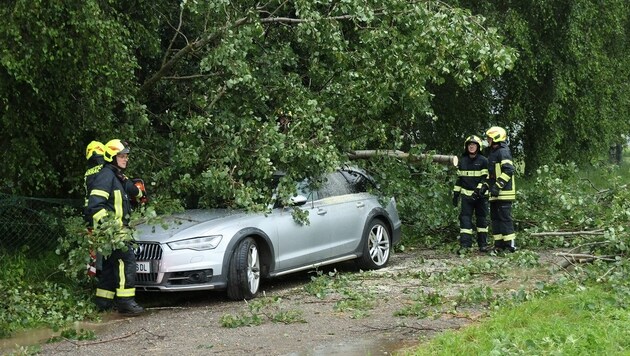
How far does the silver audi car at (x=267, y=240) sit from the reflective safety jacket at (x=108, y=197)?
0.35 m

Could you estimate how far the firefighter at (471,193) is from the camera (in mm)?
13406

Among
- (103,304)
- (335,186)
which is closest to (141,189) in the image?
(103,304)

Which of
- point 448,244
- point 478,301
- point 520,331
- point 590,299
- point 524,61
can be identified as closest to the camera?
point 520,331

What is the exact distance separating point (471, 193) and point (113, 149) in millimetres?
Result: 5690

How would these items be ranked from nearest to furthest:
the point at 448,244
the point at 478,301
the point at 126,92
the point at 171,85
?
the point at 478,301 < the point at 126,92 < the point at 171,85 < the point at 448,244

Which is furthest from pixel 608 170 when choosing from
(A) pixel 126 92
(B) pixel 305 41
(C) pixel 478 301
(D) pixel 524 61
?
(A) pixel 126 92

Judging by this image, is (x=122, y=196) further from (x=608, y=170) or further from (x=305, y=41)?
(x=608, y=170)

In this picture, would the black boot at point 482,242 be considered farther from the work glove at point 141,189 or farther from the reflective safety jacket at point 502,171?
the work glove at point 141,189

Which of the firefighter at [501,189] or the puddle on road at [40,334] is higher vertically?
the firefighter at [501,189]

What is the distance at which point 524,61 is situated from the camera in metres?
17.7

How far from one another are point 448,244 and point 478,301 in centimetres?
517

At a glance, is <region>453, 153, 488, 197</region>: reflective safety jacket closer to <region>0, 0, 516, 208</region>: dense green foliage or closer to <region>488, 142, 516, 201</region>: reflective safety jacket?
<region>488, 142, 516, 201</region>: reflective safety jacket

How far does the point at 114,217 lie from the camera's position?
9.51 m

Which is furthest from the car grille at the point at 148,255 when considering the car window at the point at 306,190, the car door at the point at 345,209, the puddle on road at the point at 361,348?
the puddle on road at the point at 361,348
